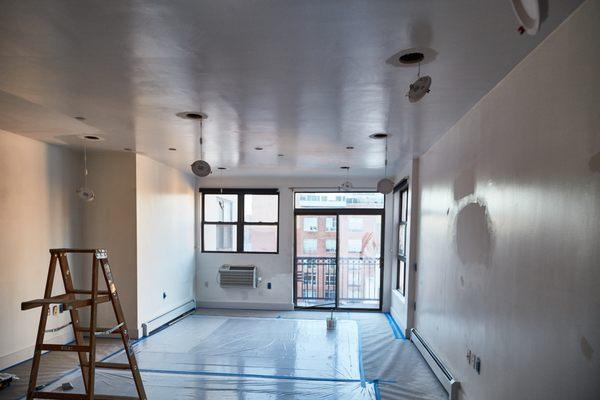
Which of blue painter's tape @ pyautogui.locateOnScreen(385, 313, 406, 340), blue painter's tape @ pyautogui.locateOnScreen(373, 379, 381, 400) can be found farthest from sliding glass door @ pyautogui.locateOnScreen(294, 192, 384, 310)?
blue painter's tape @ pyautogui.locateOnScreen(373, 379, 381, 400)

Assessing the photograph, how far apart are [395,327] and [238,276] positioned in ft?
10.0

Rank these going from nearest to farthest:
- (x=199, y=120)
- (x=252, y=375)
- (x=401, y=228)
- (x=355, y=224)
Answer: (x=199, y=120) < (x=252, y=375) < (x=401, y=228) < (x=355, y=224)

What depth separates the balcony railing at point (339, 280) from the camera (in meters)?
7.01

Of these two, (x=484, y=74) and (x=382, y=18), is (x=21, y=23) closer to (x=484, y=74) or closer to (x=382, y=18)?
(x=382, y=18)

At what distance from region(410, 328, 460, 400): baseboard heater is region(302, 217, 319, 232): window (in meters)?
2.85

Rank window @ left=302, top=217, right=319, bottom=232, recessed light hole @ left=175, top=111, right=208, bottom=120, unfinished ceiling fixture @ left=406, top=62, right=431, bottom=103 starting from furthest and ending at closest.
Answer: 1. window @ left=302, top=217, right=319, bottom=232
2. recessed light hole @ left=175, top=111, right=208, bottom=120
3. unfinished ceiling fixture @ left=406, top=62, right=431, bottom=103

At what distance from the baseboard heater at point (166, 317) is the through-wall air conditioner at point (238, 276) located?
Result: 2.32 feet

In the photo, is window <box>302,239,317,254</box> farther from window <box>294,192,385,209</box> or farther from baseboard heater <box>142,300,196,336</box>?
baseboard heater <box>142,300,196,336</box>

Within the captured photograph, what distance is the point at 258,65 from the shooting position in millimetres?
2018

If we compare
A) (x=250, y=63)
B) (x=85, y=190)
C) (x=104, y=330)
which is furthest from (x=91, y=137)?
(x=250, y=63)

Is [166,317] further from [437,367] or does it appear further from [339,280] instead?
[437,367]

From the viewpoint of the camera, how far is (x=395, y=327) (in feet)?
18.2

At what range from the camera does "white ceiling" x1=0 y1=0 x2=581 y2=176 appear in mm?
1504

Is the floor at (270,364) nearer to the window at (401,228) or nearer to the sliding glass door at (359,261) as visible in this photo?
the window at (401,228)
